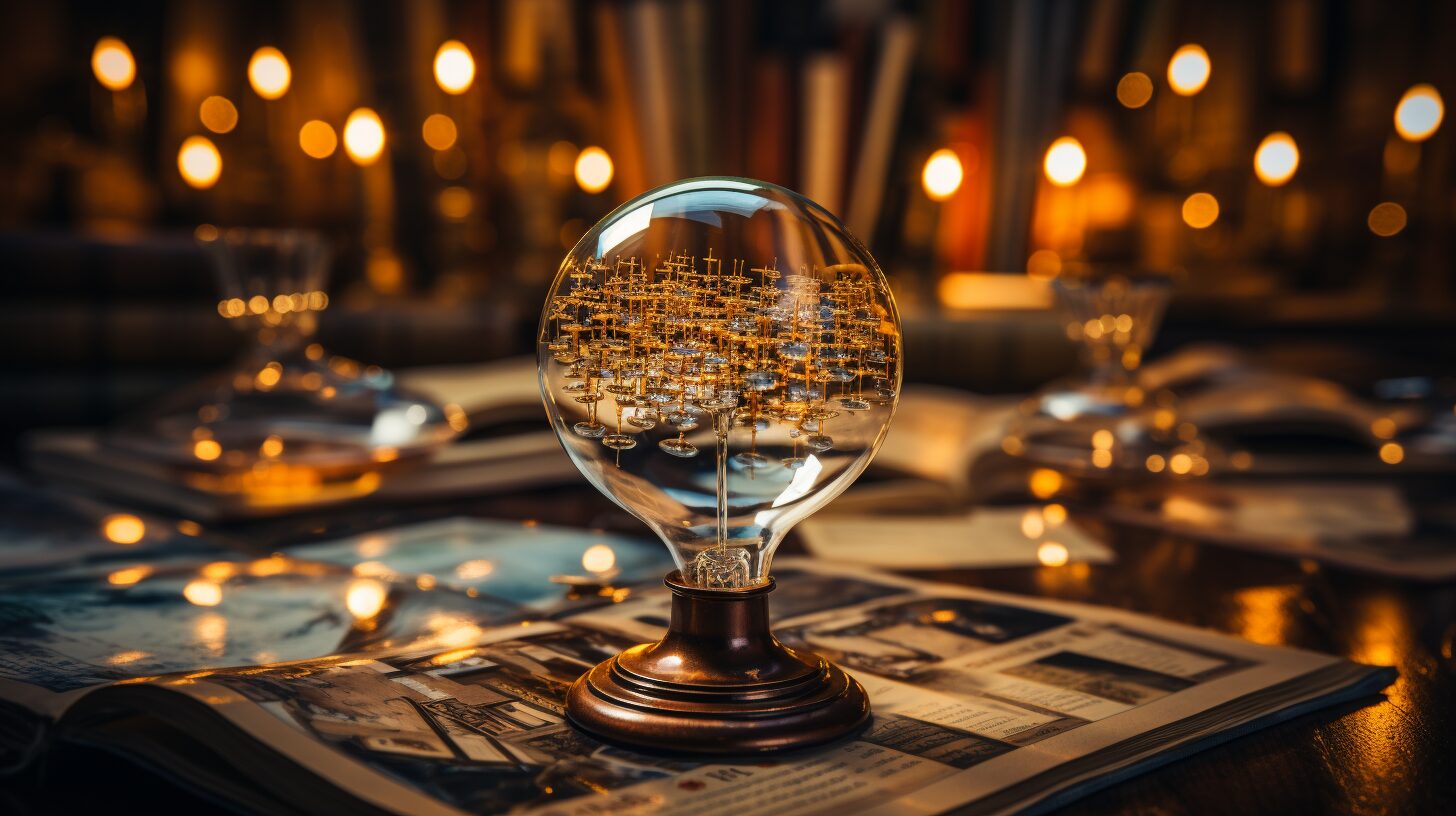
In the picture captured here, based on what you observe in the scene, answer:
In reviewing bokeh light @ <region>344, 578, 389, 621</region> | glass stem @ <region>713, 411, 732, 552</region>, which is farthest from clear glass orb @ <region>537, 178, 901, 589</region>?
bokeh light @ <region>344, 578, 389, 621</region>

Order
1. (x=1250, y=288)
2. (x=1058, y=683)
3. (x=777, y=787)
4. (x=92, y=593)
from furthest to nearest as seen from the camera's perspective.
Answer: (x=1250, y=288)
(x=92, y=593)
(x=1058, y=683)
(x=777, y=787)

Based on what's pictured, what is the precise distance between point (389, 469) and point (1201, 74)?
6.10 ft

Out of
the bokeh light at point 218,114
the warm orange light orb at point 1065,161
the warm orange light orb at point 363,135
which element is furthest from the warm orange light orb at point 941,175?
the bokeh light at point 218,114

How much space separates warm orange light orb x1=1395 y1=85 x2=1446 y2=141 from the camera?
2.33 meters

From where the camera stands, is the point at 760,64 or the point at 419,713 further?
the point at 760,64

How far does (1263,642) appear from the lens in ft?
2.43

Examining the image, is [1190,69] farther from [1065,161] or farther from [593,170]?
[593,170]

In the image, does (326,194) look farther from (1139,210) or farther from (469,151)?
(1139,210)

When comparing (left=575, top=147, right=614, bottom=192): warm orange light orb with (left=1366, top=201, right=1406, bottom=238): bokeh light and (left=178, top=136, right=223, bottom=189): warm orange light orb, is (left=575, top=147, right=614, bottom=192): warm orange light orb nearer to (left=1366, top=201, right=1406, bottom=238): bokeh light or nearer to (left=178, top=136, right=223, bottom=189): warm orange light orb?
(left=178, top=136, right=223, bottom=189): warm orange light orb

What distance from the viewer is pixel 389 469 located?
1197mm

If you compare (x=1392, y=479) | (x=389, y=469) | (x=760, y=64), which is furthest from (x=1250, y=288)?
(x=389, y=469)

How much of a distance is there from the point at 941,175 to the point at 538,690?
73.3 inches

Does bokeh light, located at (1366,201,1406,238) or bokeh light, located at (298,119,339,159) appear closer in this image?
bokeh light, located at (1366,201,1406,238)

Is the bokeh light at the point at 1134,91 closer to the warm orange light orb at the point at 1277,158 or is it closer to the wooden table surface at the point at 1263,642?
the warm orange light orb at the point at 1277,158
